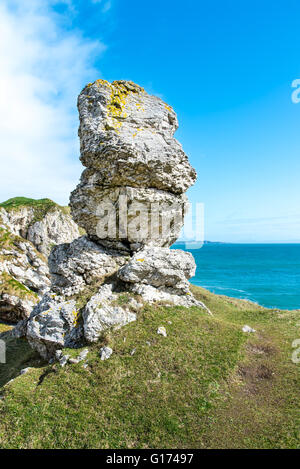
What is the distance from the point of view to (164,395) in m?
8.80

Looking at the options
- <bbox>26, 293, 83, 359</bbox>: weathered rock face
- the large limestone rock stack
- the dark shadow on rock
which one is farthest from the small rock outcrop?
<bbox>26, 293, 83, 359</bbox>: weathered rock face

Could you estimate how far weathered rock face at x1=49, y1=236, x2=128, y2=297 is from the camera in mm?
14711

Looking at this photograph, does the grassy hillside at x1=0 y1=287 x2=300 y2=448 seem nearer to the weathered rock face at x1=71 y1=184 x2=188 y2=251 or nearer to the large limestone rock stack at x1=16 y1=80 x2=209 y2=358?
the large limestone rock stack at x1=16 y1=80 x2=209 y2=358

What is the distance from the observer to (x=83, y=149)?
1595 centimetres

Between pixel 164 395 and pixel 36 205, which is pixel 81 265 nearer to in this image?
pixel 164 395

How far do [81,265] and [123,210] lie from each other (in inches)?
177

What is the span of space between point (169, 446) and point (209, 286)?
62.7 meters

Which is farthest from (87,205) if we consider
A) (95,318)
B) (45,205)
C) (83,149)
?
(45,205)

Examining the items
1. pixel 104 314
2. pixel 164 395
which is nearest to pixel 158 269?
pixel 104 314

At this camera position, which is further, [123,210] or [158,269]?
[123,210]

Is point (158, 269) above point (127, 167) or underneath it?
underneath

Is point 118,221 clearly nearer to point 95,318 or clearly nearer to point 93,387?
point 95,318
